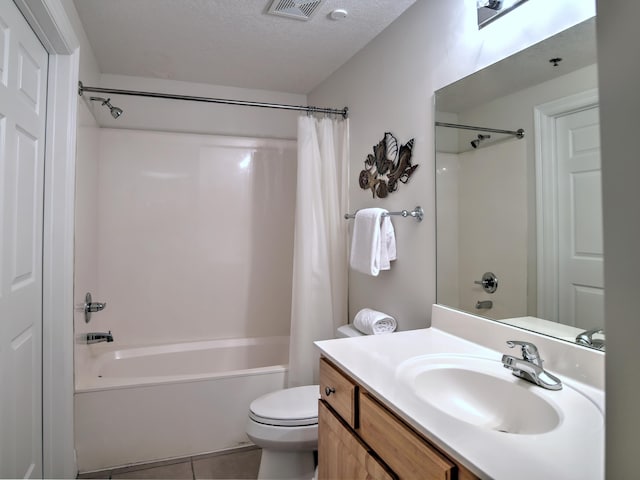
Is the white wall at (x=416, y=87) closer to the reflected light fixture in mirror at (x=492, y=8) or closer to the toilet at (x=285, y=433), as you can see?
the reflected light fixture in mirror at (x=492, y=8)

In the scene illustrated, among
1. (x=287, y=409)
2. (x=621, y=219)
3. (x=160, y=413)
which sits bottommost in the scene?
(x=160, y=413)

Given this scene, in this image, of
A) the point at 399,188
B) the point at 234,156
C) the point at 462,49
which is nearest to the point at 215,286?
the point at 234,156

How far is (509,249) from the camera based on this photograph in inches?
52.8

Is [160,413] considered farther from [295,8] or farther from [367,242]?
[295,8]

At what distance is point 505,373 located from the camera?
1.12m

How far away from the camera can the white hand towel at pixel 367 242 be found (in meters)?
1.89

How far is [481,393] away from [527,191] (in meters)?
0.67

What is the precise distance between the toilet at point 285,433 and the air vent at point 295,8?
1.88 m

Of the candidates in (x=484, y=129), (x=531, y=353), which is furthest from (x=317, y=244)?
(x=531, y=353)

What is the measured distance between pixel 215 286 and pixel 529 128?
7.86 feet

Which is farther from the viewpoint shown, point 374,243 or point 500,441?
point 374,243

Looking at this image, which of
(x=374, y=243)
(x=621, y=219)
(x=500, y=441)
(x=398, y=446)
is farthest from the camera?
(x=374, y=243)

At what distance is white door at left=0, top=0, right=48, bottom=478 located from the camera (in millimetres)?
1246

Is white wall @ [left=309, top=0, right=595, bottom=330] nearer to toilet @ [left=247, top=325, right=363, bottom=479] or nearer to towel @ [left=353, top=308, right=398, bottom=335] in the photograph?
towel @ [left=353, top=308, right=398, bottom=335]
